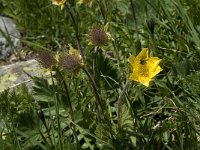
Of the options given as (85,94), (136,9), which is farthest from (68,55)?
(136,9)

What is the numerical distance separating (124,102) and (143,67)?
1.15 ft

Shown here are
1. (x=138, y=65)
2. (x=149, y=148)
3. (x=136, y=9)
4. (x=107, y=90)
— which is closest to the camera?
(x=138, y=65)

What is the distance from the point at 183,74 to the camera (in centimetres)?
221

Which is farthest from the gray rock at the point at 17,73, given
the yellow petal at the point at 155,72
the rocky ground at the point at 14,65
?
the yellow petal at the point at 155,72

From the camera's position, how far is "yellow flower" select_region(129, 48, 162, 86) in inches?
68.5

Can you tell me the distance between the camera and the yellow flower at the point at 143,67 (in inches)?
68.5

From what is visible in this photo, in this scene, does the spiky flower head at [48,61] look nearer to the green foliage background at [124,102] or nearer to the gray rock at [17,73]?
the green foliage background at [124,102]

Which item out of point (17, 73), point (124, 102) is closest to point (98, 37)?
point (124, 102)

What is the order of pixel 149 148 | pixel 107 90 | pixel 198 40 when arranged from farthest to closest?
pixel 107 90
pixel 198 40
pixel 149 148

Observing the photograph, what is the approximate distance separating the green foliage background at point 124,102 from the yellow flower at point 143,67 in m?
0.04

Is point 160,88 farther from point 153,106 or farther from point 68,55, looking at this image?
point 68,55

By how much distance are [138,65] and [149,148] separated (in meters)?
0.40

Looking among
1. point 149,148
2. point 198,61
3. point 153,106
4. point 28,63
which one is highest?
point 28,63

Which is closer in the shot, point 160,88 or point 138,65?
point 138,65
